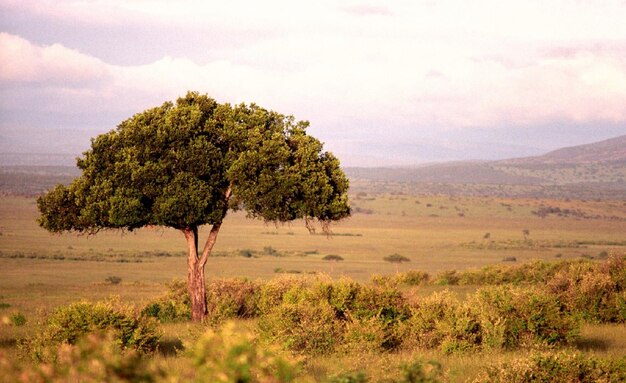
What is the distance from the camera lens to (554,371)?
426 inches

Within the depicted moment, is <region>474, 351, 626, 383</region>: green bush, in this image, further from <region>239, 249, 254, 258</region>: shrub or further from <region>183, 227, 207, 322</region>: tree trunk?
<region>239, 249, 254, 258</region>: shrub

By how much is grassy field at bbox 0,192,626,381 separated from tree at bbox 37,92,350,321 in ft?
4.41

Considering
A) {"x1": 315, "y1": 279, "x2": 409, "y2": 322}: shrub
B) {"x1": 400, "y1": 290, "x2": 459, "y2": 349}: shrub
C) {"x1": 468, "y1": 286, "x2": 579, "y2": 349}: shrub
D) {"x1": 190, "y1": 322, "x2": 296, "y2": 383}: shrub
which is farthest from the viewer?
{"x1": 315, "y1": 279, "x2": 409, "y2": 322}: shrub

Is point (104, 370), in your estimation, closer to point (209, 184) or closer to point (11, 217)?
point (209, 184)

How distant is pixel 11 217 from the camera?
113m

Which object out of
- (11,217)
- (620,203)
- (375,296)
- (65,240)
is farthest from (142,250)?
(620,203)

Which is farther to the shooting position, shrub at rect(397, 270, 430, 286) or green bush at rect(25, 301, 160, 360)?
shrub at rect(397, 270, 430, 286)

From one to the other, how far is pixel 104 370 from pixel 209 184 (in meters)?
14.1

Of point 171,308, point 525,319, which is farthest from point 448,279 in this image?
point 525,319

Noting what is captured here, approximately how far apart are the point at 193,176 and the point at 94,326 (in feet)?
22.5

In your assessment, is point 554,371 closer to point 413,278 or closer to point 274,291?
point 274,291

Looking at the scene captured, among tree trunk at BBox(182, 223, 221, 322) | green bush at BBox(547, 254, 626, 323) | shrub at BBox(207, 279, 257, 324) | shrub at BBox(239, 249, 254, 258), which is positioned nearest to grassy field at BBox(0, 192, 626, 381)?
shrub at BBox(239, 249, 254, 258)

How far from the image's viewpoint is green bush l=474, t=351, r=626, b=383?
35.0 feet

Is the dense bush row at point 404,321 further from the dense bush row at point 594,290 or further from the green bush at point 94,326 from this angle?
the green bush at point 94,326
